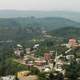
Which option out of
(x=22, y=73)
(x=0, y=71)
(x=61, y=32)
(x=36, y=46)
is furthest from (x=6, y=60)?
(x=61, y=32)

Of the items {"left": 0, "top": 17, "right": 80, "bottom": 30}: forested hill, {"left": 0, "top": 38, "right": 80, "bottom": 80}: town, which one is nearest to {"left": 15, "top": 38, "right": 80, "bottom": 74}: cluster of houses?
{"left": 0, "top": 38, "right": 80, "bottom": 80}: town

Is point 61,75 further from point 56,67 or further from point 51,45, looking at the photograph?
point 51,45

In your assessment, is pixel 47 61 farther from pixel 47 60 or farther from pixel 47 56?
pixel 47 56

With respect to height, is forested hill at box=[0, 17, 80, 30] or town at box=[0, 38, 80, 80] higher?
town at box=[0, 38, 80, 80]

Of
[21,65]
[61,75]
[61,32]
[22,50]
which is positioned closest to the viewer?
[61,75]

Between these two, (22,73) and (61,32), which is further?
(61,32)

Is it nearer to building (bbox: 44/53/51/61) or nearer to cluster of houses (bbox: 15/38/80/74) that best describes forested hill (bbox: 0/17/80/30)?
cluster of houses (bbox: 15/38/80/74)

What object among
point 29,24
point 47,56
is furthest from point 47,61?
point 29,24

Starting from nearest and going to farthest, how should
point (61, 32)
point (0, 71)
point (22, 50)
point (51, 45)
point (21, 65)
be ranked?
point (0, 71), point (21, 65), point (22, 50), point (51, 45), point (61, 32)

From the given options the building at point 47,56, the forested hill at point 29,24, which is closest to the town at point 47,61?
the building at point 47,56

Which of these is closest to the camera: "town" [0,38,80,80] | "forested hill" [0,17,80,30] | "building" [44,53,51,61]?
"town" [0,38,80,80]

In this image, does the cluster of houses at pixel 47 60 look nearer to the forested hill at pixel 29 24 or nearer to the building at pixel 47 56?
the building at pixel 47 56
